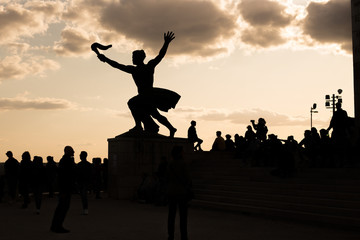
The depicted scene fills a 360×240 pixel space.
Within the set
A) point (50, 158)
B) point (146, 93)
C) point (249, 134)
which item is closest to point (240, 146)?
point (249, 134)

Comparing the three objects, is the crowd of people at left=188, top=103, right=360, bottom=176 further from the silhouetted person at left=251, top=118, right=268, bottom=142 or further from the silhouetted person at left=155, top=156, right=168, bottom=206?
the silhouetted person at left=155, top=156, right=168, bottom=206

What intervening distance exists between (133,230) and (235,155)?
34.4ft

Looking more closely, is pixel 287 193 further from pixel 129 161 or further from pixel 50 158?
pixel 50 158

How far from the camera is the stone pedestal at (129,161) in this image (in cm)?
1845

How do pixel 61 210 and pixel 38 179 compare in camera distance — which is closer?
pixel 61 210

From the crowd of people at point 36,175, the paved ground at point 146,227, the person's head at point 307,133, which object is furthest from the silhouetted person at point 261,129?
the crowd of people at point 36,175

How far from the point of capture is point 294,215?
11625mm

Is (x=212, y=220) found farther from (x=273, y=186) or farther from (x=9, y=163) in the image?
(x=9, y=163)

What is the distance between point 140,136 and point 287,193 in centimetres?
737

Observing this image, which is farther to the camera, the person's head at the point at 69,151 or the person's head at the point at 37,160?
the person's head at the point at 37,160

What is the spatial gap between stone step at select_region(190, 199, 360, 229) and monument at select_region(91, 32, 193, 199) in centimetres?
475

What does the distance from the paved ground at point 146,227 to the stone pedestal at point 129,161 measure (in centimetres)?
405

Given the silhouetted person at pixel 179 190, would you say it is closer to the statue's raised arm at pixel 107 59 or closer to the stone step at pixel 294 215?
the stone step at pixel 294 215

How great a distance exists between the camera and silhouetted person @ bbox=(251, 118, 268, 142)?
63.9 feet
